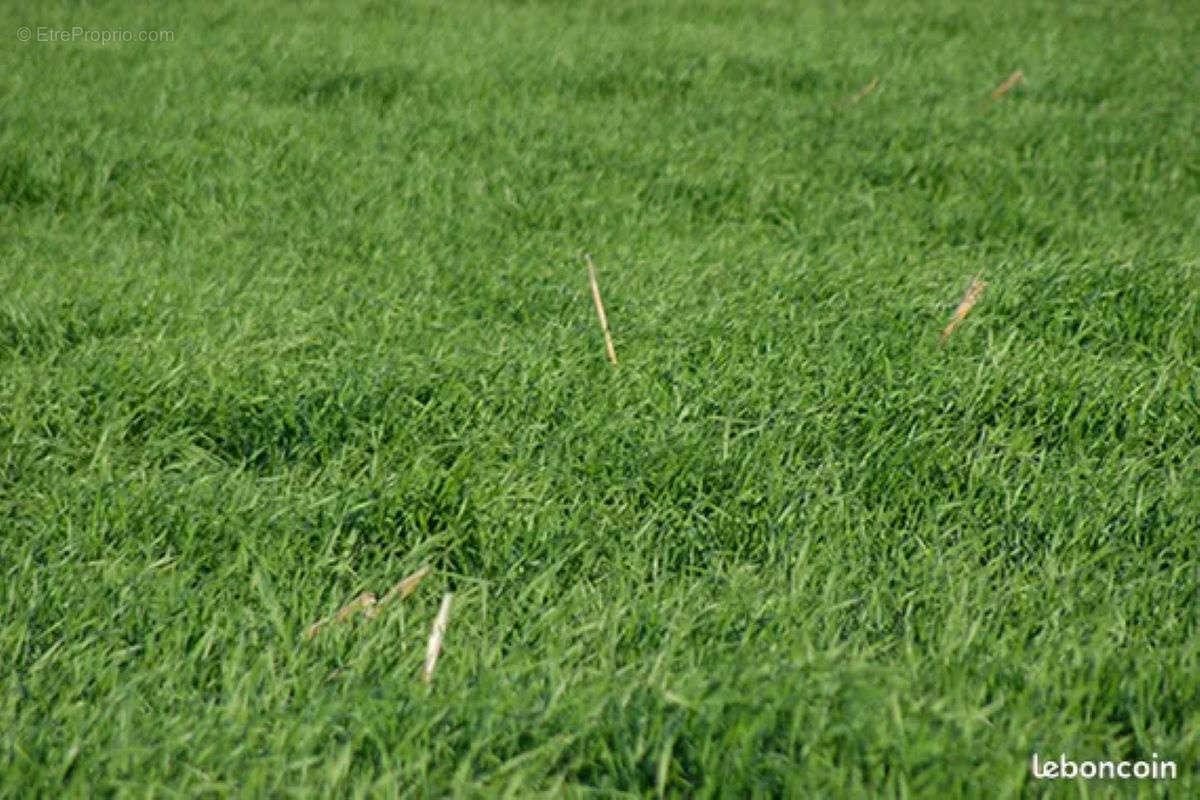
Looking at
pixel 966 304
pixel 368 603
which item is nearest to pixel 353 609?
pixel 368 603

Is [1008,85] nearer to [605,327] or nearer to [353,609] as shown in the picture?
[605,327]

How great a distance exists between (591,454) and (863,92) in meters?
3.97

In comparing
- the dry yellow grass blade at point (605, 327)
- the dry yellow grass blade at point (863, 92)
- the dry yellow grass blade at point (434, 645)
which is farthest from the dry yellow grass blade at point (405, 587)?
the dry yellow grass blade at point (863, 92)

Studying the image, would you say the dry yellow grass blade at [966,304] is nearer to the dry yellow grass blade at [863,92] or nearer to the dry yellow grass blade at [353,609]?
the dry yellow grass blade at [353,609]

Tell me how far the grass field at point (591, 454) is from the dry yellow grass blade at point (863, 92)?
0.49 meters

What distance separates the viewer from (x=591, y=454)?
2.75m

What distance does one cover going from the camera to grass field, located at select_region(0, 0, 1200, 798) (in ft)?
6.17

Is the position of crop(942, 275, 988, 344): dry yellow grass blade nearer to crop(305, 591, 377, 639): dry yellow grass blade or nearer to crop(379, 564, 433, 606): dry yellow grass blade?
crop(379, 564, 433, 606): dry yellow grass blade

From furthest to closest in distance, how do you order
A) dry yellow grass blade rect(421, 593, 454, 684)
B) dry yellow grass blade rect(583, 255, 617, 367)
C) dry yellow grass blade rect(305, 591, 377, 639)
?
dry yellow grass blade rect(583, 255, 617, 367) → dry yellow grass blade rect(305, 591, 377, 639) → dry yellow grass blade rect(421, 593, 454, 684)

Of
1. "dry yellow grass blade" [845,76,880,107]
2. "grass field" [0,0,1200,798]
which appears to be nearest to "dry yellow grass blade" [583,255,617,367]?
"grass field" [0,0,1200,798]

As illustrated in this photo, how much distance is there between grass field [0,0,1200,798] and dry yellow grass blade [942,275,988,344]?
36 millimetres

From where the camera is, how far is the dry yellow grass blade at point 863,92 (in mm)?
6082

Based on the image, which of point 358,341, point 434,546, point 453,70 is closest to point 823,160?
point 453,70

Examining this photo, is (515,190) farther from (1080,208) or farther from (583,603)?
(583,603)
